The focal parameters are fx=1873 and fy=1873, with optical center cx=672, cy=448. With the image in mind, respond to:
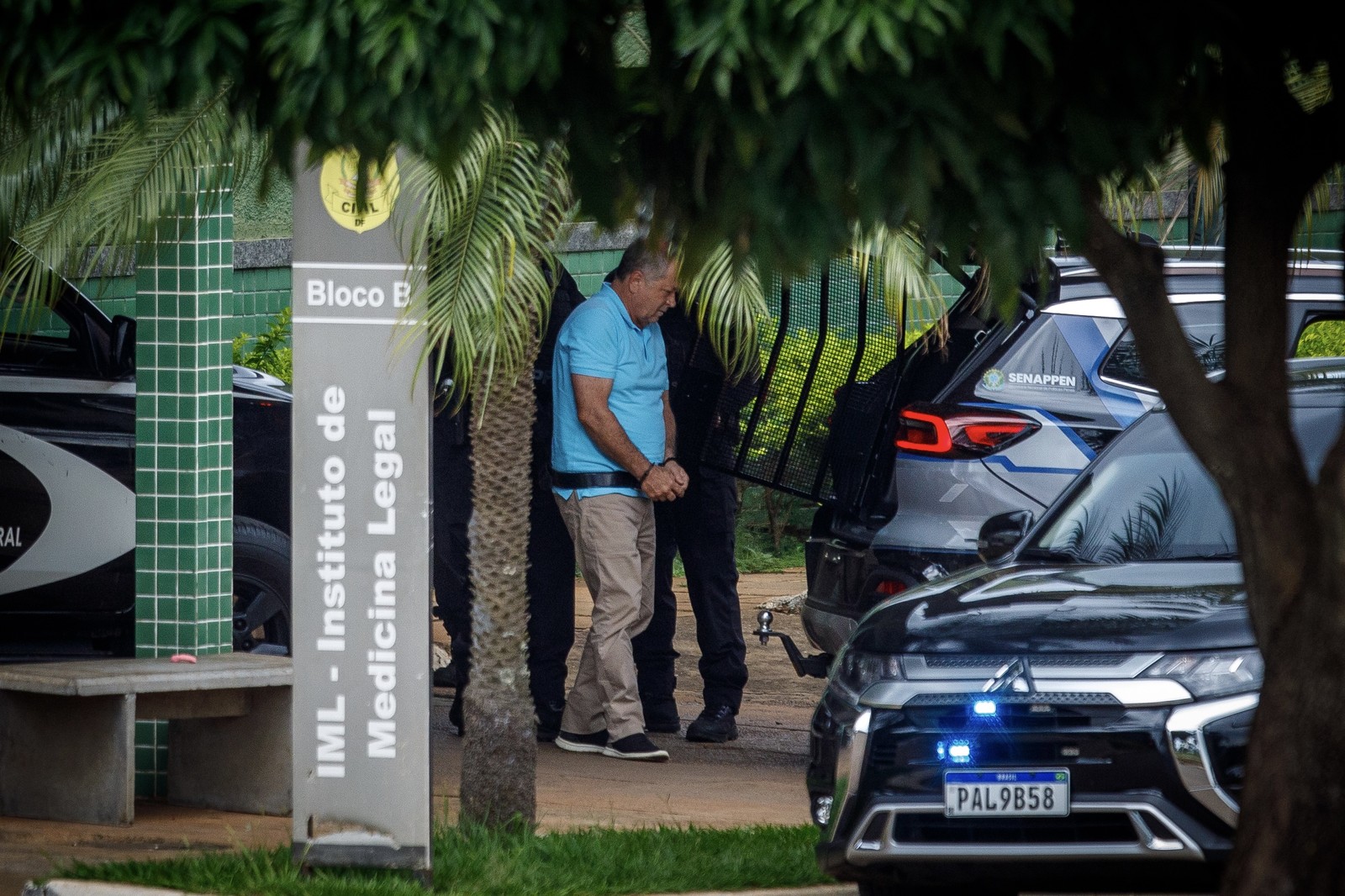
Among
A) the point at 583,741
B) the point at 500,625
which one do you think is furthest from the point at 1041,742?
the point at 583,741

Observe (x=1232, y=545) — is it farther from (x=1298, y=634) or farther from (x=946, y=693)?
(x=1298, y=634)

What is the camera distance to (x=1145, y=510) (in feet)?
20.7

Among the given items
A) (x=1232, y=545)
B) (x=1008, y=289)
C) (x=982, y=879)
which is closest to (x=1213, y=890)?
(x=982, y=879)

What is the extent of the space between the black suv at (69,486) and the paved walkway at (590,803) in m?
1.28

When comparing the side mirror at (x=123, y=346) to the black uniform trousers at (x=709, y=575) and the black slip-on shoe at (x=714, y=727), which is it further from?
the black slip-on shoe at (x=714, y=727)

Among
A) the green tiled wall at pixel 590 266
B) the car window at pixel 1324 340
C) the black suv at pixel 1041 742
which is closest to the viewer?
the black suv at pixel 1041 742

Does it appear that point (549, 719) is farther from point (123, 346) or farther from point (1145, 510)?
point (1145, 510)

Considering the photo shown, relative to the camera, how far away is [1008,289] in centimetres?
280

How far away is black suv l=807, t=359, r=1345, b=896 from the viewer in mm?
4840

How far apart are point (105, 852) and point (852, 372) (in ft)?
12.0

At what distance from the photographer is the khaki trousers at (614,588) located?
7953 mm

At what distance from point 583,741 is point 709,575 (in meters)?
0.95

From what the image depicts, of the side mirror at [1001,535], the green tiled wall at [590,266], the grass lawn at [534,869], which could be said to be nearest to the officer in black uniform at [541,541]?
the grass lawn at [534,869]

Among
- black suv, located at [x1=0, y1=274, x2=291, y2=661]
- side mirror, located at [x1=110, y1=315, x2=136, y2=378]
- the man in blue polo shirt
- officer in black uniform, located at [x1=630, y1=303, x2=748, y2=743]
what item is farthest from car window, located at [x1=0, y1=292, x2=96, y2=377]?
officer in black uniform, located at [x1=630, y1=303, x2=748, y2=743]
